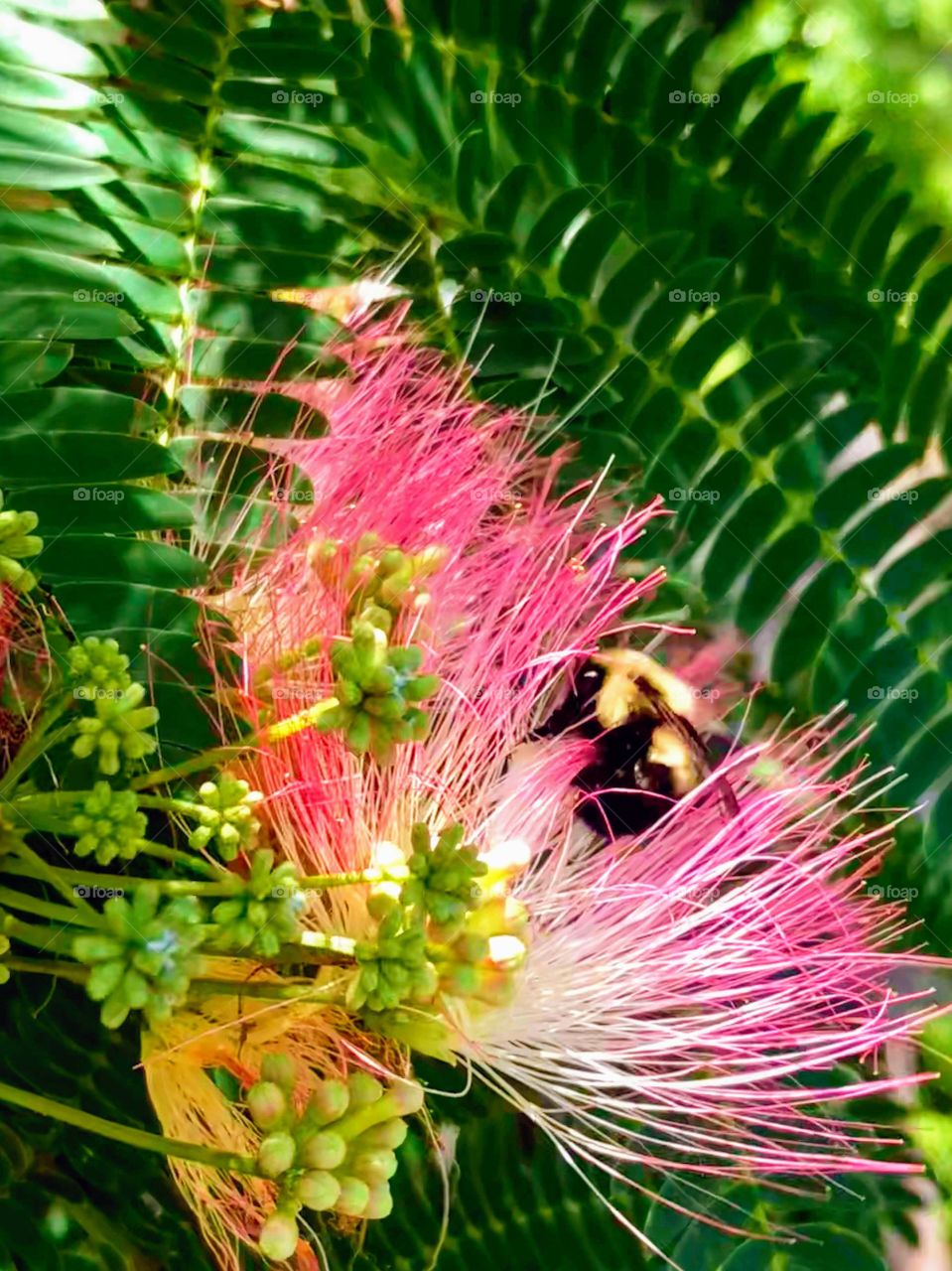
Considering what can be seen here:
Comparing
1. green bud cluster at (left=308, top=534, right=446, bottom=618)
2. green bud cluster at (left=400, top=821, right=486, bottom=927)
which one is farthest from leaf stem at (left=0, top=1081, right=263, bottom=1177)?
green bud cluster at (left=308, top=534, right=446, bottom=618)

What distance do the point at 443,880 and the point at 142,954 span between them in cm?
10

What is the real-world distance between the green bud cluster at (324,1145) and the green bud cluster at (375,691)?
13 centimetres

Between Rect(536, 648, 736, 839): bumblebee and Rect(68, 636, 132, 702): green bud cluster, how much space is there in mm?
267

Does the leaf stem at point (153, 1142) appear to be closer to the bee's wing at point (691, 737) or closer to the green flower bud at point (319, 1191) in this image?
the green flower bud at point (319, 1191)

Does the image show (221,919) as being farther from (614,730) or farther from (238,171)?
(238,171)

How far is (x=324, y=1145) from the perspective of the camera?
44 cm

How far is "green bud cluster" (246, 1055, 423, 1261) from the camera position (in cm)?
44

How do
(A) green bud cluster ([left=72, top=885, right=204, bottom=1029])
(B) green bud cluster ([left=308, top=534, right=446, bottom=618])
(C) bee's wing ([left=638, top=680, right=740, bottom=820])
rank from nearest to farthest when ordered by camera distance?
1. (A) green bud cluster ([left=72, top=885, right=204, bottom=1029])
2. (B) green bud cluster ([left=308, top=534, right=446, bottom=618])
3. (C) bee's wing ([left=638, top=680, right=740, bottom=820])

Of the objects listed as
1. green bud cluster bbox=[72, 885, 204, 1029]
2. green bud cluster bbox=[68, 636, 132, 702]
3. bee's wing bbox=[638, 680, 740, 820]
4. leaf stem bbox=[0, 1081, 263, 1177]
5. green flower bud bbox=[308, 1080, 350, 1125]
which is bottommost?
leaf stem bbox=[0, 1081, 263, 1177]

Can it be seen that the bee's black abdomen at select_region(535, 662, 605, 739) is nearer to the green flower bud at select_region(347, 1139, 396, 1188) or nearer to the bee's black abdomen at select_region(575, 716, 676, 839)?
the bee's black abdomen at select_region(575, 716, 676, 839)

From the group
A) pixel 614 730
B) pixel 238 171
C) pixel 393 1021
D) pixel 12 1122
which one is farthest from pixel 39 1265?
pixel 238 171

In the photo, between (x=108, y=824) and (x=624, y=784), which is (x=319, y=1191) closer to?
(x=108, y=824)

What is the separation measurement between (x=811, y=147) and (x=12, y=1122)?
2.29 feet

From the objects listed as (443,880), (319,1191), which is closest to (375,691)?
(443,880)
